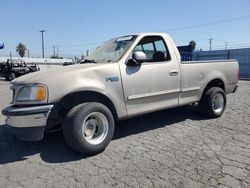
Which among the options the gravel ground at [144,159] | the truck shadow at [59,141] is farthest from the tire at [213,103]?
the gravel ground at [144,159]

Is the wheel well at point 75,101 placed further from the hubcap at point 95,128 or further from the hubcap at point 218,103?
the hubcap at point 218,103

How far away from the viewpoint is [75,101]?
4449 mm

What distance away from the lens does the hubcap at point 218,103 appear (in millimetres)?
6477

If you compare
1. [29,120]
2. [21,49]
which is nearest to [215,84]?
[29,120]

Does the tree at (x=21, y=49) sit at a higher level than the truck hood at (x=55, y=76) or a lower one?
higher

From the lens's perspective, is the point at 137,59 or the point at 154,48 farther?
the point at 154,48

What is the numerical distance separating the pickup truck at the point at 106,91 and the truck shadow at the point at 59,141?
367mm

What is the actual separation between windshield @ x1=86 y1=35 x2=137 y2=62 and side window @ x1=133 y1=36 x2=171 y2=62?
32cm

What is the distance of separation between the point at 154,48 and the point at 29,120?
306 cm

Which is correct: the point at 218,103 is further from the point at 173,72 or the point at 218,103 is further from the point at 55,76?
the point at 55,76

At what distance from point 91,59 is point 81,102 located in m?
1.27

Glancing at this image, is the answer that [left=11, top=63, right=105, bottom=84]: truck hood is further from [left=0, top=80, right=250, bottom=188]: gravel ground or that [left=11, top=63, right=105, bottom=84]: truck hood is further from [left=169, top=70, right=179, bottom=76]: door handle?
[left=169, top=70, right=179, bottom=76]: door handle

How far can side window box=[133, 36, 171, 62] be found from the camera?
18.2 ft

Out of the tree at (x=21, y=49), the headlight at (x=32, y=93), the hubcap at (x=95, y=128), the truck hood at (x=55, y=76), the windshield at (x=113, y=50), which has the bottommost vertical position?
the hubcap at (x=95, y=128)
